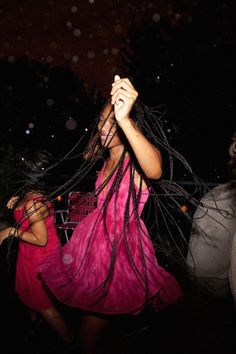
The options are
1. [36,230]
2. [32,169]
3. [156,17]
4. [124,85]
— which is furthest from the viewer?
[156,17]

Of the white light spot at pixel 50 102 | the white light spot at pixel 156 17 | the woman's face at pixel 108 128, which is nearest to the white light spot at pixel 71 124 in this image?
the white light spot at pixel 50 102

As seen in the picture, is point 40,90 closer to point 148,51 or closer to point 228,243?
point 148,51

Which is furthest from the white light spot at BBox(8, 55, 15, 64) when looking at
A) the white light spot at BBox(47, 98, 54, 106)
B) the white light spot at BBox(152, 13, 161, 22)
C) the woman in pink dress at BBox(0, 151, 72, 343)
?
the woman in pink dress at BBox(0, 151, 72, 343)

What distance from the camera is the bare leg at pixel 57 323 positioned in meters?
2.68

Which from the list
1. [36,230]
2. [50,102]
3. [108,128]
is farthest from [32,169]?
[50,102]

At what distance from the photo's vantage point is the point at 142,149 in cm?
145

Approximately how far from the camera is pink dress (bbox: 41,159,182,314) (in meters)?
1.84

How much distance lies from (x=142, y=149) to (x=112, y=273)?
0.83m

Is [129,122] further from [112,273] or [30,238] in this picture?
[30,238]

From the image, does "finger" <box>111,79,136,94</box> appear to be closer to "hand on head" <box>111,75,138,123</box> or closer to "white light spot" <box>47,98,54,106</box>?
"hand on head" <box>111,75,138,123</box>

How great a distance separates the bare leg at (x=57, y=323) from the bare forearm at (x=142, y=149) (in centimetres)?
179

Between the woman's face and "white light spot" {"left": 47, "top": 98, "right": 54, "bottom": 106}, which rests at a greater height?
"white light spot" {"left": 47, "top": 98, "right": 54, "bottom": 106}

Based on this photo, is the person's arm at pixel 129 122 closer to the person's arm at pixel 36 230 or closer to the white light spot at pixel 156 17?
the person's arm at pixel 36 230

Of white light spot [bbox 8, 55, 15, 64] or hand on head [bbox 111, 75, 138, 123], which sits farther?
white light spot [bbox 8, 55, 15, 64]
